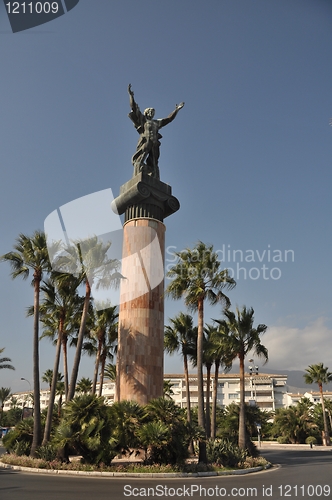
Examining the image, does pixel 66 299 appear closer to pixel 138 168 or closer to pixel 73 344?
pixel 73 344

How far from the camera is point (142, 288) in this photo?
90.1ft

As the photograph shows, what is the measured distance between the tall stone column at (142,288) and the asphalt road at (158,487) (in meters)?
8.34

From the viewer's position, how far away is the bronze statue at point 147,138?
3144 cm

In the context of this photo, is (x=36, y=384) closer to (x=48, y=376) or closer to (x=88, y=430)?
(x=88, y=430)

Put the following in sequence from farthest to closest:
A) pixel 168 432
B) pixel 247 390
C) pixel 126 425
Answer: pixel 247 390, pixel 126 425, pixel 168 432

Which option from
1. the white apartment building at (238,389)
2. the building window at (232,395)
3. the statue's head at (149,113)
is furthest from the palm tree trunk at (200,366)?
the building window at (232,395)

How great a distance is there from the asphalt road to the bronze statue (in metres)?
20.7

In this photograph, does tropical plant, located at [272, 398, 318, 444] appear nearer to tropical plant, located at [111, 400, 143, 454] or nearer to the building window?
the building window

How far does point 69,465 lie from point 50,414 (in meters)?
6.79

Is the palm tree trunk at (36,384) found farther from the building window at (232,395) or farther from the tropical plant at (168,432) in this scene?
the building window at (232,395)

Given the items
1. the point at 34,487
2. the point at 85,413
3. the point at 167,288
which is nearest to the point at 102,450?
the point at 85,413

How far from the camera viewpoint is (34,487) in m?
14.3

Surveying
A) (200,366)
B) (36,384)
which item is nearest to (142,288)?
(200,366)

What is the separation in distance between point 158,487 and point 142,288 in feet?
45.3
